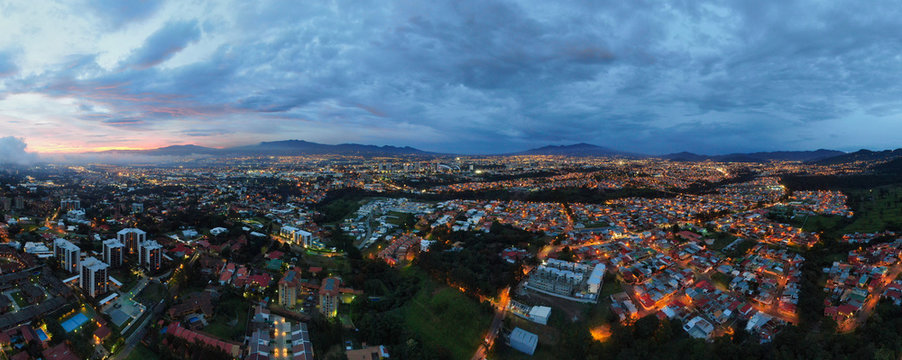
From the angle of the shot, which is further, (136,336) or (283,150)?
(283,150)

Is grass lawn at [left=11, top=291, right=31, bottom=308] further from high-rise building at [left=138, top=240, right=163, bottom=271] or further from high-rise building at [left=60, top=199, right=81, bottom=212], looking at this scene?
high-rise building at [left=60, top=199, right=81, bottom=212]

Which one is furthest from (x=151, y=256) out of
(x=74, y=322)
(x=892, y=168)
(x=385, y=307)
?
(x=892, y=168)

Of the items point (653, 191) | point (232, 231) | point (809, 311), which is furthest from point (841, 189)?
point (232, 231)

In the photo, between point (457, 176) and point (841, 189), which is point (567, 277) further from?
point (457, 176)

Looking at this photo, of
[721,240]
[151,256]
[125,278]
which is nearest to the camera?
[125,278]

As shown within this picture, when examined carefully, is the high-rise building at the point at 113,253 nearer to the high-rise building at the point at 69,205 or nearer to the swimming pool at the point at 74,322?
the swimming pool at the point at 74,322

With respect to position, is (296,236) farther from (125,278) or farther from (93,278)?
(93,278)
